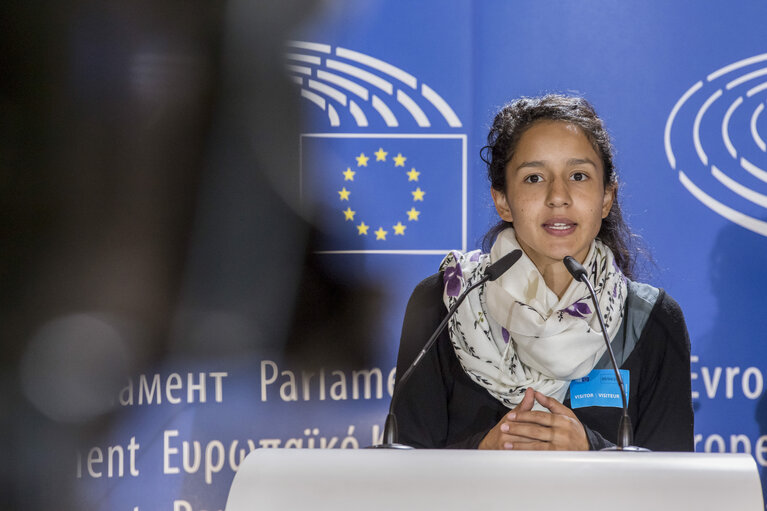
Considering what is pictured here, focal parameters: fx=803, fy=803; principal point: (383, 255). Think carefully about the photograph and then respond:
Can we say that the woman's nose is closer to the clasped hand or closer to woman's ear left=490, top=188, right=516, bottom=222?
woman's ear left=490, top=188, right=516, bottom=222

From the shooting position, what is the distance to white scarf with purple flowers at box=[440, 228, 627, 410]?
1850mm

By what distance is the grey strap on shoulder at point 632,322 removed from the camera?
186cm

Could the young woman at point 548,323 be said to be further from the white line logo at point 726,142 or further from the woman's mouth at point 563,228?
the white line logo at point 726,142

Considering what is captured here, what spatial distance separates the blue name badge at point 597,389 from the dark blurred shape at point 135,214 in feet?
2.85

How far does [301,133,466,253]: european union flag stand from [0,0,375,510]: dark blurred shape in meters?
0.08

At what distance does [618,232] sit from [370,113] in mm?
890

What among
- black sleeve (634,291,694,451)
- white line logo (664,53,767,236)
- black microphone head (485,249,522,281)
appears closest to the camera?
black microphone head (485,249,522,281)

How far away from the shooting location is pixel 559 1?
8.30ft

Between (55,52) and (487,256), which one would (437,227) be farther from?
(55,52)

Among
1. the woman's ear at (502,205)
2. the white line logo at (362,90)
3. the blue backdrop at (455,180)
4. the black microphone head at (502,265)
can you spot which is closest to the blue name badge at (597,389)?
the woman's ear at (502,205)

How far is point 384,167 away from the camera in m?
2.55

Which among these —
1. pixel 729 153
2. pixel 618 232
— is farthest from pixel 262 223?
pixel 729 153

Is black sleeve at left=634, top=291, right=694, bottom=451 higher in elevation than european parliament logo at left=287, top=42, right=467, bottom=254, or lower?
lower

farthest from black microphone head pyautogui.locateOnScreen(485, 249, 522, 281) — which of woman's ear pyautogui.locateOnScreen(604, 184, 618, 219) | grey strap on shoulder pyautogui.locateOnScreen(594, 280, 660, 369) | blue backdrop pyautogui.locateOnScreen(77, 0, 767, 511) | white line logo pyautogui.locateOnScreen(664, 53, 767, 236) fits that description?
white line logo pyautogui.locateOnScreen(664, 53, 767, 236)
